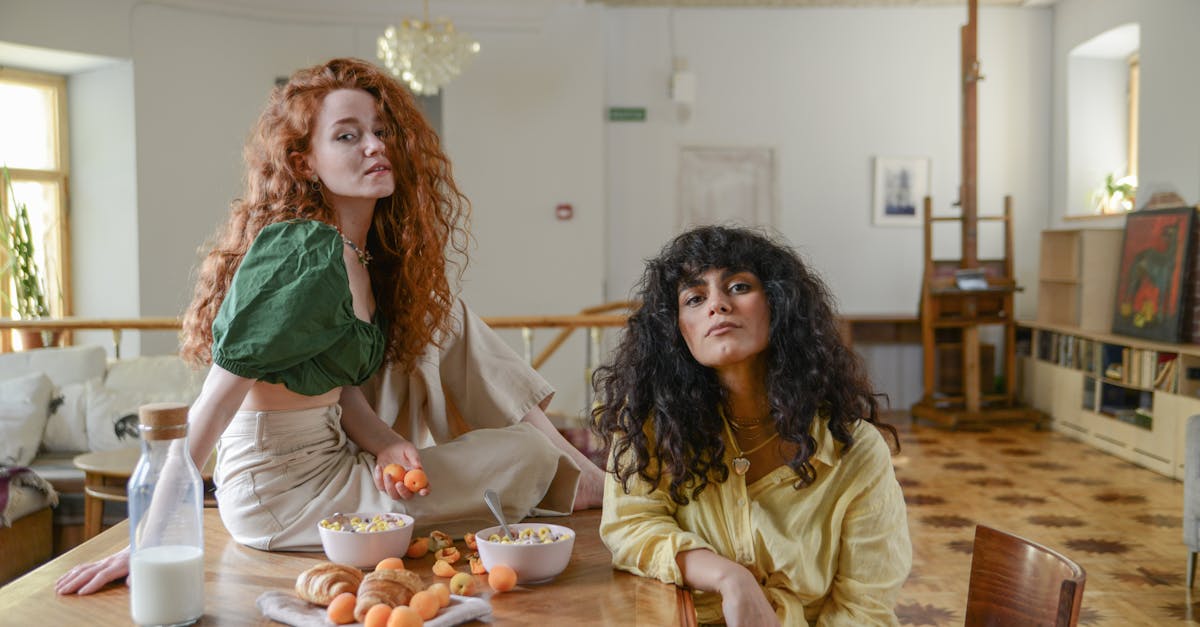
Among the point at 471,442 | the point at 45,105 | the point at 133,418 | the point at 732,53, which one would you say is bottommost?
the point at 133,418

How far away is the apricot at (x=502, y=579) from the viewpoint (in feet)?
4.89

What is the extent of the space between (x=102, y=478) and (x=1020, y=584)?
3466 millimetres

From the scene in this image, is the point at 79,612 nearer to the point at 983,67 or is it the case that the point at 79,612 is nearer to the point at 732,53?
the point at 732,53

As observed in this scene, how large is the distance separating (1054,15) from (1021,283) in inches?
86.4

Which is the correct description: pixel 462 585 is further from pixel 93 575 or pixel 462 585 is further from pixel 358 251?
pixel 358 251

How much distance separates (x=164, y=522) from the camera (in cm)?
138

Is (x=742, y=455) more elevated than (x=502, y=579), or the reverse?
(x=742, y=455)

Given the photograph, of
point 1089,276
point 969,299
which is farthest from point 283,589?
point 969,299

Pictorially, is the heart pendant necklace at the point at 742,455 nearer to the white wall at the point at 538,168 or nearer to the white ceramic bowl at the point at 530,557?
the white ceramic bowl at the point at 530,557

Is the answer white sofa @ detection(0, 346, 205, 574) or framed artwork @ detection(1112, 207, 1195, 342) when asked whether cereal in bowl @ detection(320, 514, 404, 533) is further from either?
framed artwork @ detection(1112, 207, 1195, 342)

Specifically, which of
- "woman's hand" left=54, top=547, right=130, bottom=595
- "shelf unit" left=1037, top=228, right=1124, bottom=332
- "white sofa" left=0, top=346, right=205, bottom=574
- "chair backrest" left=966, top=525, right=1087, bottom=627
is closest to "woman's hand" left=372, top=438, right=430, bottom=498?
"woman's hand" left=54, top=547, right=130, bottom=595

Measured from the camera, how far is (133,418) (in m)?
4.60

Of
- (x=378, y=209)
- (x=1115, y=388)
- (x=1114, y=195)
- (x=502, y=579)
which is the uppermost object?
(x=1114, y=195)

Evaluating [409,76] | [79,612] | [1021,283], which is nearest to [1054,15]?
[1021,283]
